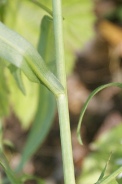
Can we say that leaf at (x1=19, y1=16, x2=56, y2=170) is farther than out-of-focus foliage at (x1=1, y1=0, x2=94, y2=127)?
No

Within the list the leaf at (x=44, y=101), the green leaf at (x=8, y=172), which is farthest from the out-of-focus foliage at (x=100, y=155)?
the green leaf at (x=8, y=172)

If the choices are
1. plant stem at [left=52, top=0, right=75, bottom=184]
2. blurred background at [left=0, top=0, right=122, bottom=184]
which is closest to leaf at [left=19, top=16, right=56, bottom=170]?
blurred background at [left=0, top=0, right=122, bottom=184]

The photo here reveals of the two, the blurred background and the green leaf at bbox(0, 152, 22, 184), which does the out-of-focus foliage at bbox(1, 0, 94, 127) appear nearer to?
the blurred background

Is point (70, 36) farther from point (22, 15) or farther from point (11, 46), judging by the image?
point (11, 46)

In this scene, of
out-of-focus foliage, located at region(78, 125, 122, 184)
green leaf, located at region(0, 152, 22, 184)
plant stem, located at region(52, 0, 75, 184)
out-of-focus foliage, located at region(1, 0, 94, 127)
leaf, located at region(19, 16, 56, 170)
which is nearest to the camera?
plant stem, located at region(52, 0, 75, 184)

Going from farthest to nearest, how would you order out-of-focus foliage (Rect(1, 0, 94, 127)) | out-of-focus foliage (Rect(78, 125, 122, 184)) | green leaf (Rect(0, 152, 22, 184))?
out-of-focus foliage (Rect(1, 0, 94, 127))
out-of-focus foliage (Rect(78, 125, 122, 184))
green leaf (Rect(0, 152, 22, 184))

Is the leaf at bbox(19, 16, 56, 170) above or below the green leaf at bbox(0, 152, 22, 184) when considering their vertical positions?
above

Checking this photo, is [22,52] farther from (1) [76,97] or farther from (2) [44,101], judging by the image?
(1) [76,97]

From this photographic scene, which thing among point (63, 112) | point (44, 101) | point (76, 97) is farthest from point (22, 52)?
point (76, 97)
